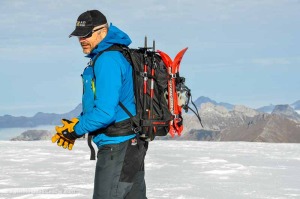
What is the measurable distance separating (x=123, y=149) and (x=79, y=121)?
0.38 metres

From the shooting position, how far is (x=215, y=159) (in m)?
11.8

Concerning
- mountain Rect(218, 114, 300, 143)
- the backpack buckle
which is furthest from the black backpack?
mountain Rect(218, 114, 300, 143)

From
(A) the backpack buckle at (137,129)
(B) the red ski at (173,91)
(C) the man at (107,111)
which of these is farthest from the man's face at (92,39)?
(A) the backpack buckle at (137,129)

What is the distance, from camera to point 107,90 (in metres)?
3.34

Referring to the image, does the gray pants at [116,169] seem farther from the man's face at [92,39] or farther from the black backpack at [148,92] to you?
the man's face at [92,39]

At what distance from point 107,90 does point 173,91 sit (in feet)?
1.99

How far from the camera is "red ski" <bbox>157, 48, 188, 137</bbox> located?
374 cm

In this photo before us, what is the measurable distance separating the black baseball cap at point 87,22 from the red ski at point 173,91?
546mm

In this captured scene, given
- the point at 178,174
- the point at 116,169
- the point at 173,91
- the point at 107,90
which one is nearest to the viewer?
the point at 107,90

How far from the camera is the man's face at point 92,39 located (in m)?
3.59

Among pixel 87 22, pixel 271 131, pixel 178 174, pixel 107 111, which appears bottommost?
pixel 271 131

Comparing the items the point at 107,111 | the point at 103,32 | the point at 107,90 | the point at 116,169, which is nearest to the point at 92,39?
the point at 103,32

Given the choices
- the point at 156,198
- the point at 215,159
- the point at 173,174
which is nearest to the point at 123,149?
the point at 156,198

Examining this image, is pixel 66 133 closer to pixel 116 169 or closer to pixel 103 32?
pixel 116 169
